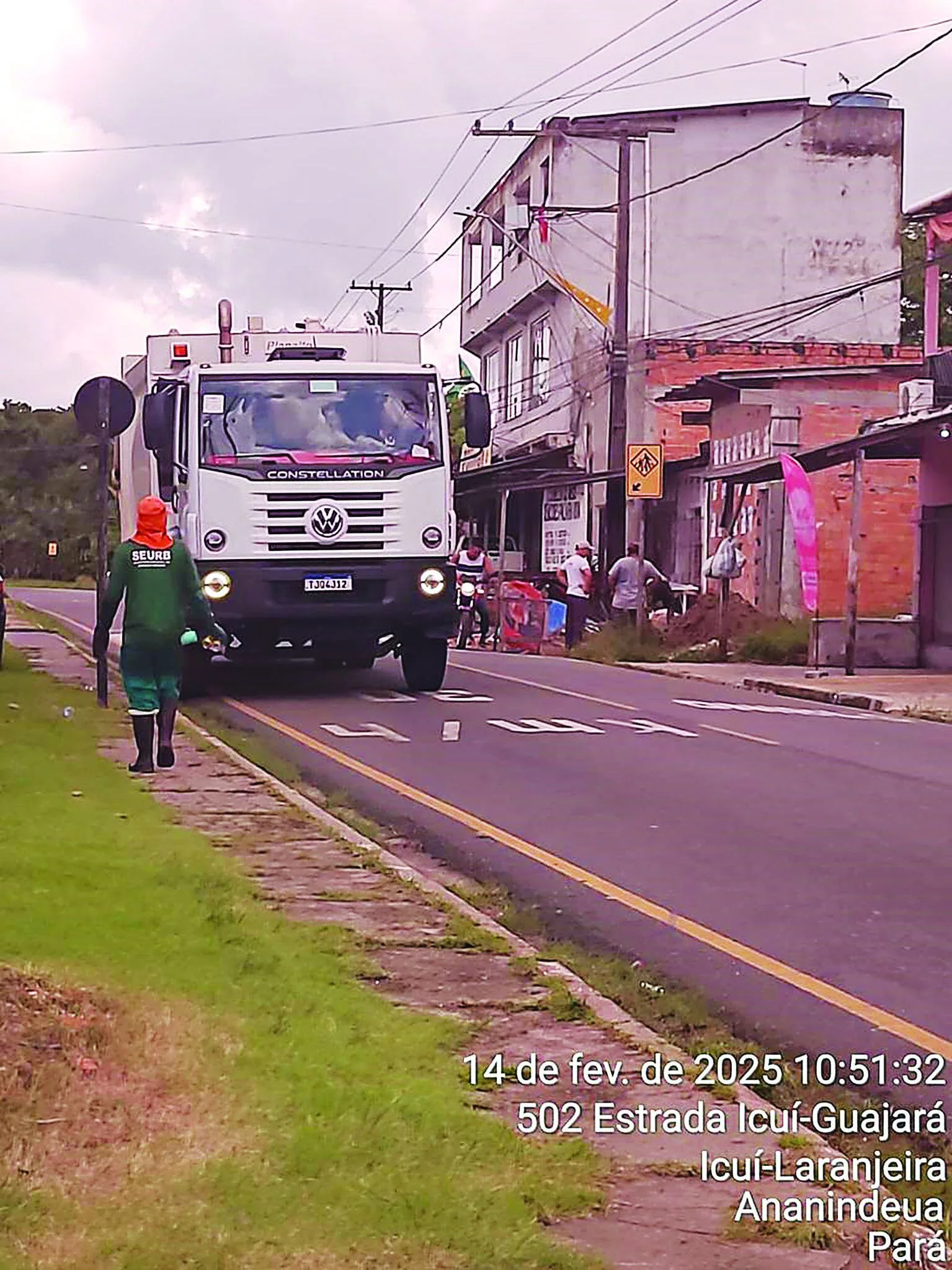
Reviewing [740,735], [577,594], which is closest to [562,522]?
[577,594]

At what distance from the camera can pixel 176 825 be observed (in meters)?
10.0

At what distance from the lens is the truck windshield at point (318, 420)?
17938mm

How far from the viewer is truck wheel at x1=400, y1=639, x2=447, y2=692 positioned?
1916 cm

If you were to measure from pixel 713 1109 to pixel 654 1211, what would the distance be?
862 mm

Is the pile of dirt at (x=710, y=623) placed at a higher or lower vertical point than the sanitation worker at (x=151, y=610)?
lower

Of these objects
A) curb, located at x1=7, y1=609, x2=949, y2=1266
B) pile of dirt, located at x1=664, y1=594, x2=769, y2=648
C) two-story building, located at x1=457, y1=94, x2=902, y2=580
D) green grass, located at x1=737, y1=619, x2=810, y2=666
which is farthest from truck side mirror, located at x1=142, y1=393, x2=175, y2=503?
two-story building, located at x1=457, y1=94, x2=902, y2=580

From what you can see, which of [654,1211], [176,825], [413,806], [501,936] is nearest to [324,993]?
[501,936]

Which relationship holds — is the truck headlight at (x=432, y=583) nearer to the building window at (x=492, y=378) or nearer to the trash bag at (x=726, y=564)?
the trash bag at (x=726, y=564)

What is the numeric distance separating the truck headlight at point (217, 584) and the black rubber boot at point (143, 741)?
5.53 m

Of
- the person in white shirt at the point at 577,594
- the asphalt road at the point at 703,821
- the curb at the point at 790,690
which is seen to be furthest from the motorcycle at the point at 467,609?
the asphalt road at the point at 703,821

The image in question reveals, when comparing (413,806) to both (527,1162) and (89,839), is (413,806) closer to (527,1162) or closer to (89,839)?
(89,839)

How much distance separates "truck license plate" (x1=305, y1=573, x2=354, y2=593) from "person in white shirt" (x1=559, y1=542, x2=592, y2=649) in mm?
12265

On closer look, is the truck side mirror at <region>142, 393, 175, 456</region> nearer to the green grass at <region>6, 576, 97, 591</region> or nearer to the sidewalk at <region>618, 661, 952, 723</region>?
the sidewalk at <region>618, 661, 952, 723</region>

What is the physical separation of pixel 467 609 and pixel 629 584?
4203 millimetres
